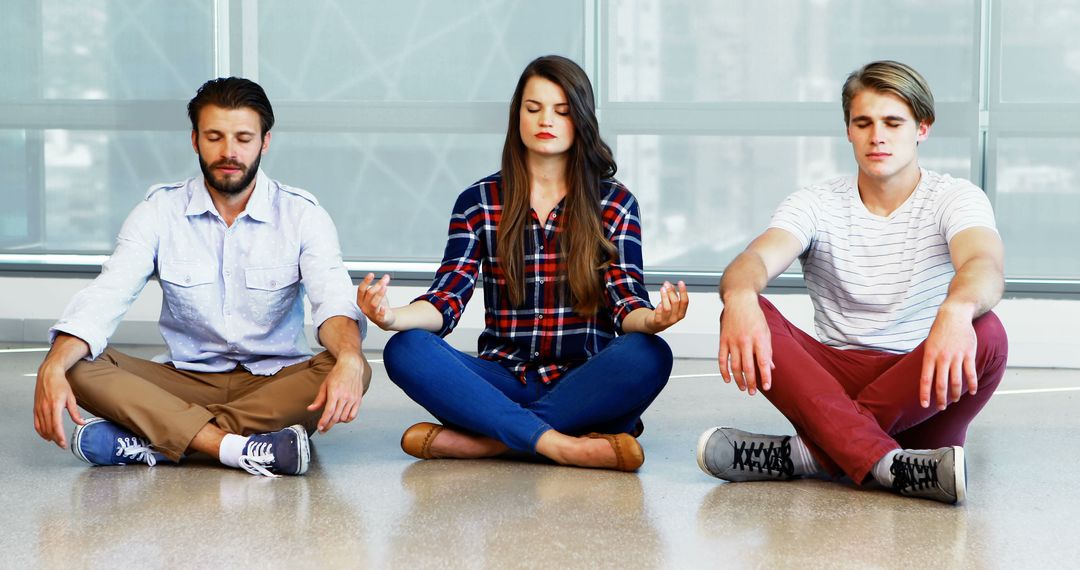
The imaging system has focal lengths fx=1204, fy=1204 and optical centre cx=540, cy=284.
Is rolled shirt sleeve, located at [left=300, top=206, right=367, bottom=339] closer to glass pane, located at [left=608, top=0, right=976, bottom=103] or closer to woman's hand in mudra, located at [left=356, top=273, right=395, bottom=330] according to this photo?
woman's hand in mudra, located at [left=356, top=273, right=395, bottom=330]

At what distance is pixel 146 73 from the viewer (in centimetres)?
501

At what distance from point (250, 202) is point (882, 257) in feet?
4.56

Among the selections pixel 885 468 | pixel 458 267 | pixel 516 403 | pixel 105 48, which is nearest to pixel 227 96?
pixel 458 267

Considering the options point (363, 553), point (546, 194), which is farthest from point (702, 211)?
point (363, 553)

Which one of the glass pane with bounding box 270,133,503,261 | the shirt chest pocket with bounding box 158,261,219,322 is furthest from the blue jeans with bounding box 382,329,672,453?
the glass pane with bounding box 270,133,503,261

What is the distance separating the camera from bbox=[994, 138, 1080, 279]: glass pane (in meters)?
4.57

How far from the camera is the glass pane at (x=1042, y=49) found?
452 cm

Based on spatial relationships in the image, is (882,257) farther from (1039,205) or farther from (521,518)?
(1039,205)

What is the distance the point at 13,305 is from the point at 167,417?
2.85m

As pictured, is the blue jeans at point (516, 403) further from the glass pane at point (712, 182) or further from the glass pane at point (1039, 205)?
the glass pane at point (1039, 205)

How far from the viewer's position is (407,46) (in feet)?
16.1

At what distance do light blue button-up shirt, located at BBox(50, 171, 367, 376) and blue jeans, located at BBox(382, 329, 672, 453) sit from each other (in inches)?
8.4

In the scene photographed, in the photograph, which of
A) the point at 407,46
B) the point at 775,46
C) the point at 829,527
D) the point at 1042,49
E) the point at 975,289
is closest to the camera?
the point at 829,527

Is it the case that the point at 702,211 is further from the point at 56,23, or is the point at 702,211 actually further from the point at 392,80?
the point at 56,23
